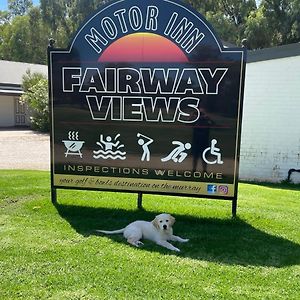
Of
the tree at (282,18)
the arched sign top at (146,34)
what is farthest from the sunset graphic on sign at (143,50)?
the tree at (282,18)

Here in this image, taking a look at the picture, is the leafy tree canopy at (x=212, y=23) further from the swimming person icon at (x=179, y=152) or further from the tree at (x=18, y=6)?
the swimming person icon at (x=179, y=152)

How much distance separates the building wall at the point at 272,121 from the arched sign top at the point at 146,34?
16.6 ft

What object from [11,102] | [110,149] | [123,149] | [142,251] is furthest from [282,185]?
[11,102]

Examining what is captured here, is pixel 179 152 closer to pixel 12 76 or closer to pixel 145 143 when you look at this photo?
pixel 145 143

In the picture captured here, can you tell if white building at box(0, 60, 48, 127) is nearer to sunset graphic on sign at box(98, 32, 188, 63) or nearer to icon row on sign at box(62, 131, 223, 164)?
icon row on sign at box(62, 131, 223, 164)

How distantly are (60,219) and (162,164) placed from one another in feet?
5.57

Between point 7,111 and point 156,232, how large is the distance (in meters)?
22.6

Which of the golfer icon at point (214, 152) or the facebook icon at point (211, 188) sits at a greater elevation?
the golfer icon at point (214, 152)

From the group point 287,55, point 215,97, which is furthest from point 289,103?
point 215,97

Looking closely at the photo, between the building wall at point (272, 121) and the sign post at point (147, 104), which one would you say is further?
the building wall at point (272, 121)

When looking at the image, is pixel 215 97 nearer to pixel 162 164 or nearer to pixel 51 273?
pixel 162 164

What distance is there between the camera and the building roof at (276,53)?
9.76 metres

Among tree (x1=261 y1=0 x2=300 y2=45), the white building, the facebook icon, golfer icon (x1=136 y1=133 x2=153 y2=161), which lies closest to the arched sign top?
golfer icon (x1=136 y1=133 x2=153 y2=161)

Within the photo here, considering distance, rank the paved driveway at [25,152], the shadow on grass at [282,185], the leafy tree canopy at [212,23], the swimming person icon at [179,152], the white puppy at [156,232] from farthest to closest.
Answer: the leafy tree canopy at [212,23], the paved driveway at [25,152], the shadow on grass at [282,185], the swimming person icon at [179,152], the white puppy at [156,232]
